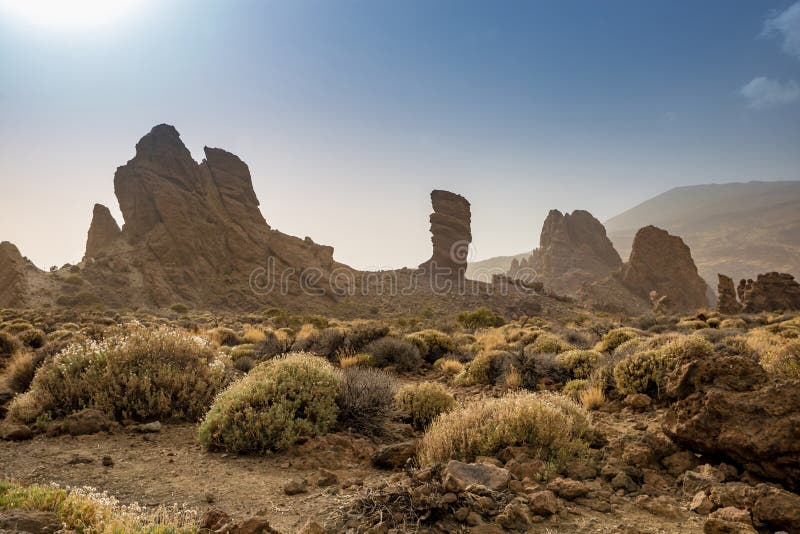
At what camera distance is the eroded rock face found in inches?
2926

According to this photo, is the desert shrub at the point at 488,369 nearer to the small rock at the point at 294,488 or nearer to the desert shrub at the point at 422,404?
the desert shrub at the point at 422,404

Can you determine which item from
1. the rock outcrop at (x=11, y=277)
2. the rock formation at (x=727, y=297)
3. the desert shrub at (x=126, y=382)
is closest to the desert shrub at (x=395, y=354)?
the desert shrub at (x=126, y=382)

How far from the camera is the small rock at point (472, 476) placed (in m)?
3.84

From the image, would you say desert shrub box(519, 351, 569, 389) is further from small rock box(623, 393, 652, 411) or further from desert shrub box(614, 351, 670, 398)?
small rock box(623, 393, 652, 411)

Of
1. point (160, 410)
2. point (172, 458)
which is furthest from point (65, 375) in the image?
point (172, 458)

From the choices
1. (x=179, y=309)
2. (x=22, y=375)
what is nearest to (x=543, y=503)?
(x=22, y=375)

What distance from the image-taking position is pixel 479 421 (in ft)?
19.0

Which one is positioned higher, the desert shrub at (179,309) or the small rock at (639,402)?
the desert shrub at (179,309)

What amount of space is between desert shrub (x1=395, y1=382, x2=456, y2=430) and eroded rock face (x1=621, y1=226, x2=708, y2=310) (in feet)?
253

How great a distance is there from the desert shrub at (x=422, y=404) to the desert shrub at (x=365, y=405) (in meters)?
0.28

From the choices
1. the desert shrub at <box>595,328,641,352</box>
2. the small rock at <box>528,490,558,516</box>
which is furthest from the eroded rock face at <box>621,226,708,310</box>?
the small rock at <box>528,490,558,516</box>

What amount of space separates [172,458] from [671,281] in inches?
3302

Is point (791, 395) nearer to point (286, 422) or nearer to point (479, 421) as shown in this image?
point (479, 421)

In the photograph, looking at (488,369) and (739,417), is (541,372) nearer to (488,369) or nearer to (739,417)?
(488,369)
